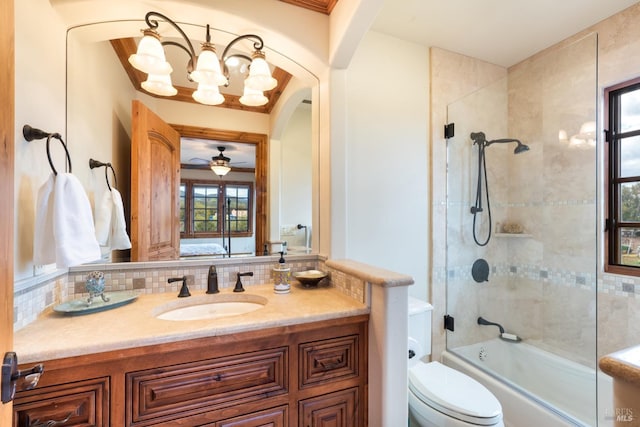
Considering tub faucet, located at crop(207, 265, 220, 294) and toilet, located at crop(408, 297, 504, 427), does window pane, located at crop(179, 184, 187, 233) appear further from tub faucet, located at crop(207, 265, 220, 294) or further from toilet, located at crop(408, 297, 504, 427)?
toilet, located at crop(408, 297, 504, 427)

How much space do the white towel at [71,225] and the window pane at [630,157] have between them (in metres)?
3.10

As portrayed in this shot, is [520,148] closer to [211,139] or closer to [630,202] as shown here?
[630,202]

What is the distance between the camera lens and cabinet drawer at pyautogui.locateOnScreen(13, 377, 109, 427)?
0.82 meters

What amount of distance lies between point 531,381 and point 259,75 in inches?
104

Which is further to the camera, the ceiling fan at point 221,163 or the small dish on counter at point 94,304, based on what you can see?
the ceiling fan at point 221,163

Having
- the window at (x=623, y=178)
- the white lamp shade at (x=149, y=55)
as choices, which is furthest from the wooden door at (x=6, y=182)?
the window at (x=623, y=178)

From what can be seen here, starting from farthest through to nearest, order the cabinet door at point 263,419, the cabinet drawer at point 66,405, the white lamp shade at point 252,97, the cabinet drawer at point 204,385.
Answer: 1. the white lamp shade at point 252,97
2. the cabinet door at point 263,419
3. the cabinet drawer at point 204,385
4. the cabinet drawer at point 66,405

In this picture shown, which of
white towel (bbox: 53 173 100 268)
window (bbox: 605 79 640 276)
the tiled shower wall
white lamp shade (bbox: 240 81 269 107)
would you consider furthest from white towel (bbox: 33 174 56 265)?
window (bbox: 605 79 640 276)

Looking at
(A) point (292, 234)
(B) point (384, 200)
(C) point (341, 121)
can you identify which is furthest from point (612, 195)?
(A) point (292, 234)

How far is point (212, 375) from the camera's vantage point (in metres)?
1.02

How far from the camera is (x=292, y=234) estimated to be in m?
1.86

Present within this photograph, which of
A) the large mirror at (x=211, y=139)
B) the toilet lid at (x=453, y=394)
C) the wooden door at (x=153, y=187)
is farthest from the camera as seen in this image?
the wooden door at (x=153, y=187)

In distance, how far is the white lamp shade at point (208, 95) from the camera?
1.53 metres

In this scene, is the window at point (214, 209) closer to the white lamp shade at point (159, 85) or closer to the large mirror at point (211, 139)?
the large mirror at point (211, 139)
